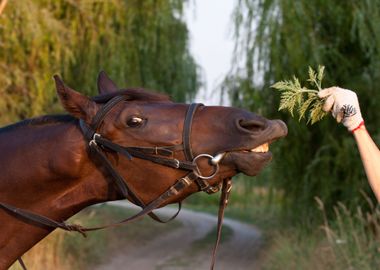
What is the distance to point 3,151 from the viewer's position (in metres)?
3.12

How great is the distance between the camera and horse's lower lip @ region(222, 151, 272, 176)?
2906 mm

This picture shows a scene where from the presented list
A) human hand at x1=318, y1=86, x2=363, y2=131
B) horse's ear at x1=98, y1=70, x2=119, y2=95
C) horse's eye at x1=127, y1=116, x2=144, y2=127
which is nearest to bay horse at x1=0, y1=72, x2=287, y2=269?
horse's eye at x1=127, y1=116, x2=144, y2=127

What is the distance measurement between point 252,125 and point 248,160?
5.5 inches

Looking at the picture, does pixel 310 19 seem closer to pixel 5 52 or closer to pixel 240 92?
pixel 240 92

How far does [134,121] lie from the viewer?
119 inches

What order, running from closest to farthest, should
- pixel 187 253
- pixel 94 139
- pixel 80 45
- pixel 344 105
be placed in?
pixel 94 139 < pixel 344 105 < pixel 80 45 < pixel 187 253

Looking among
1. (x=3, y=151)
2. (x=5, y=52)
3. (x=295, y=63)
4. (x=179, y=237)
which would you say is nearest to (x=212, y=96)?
(x=295, y=63)

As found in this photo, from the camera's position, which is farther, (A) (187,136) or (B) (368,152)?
(B) (368,152)

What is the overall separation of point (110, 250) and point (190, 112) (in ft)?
27.4

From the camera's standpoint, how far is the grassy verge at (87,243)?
8078 millimetres

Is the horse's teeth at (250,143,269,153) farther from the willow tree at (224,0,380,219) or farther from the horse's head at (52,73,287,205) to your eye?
the willow tree at (224,0,380,219)

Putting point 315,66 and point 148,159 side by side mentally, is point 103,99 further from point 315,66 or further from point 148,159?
point 315,66

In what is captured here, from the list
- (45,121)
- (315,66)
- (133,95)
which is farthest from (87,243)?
(133,95)

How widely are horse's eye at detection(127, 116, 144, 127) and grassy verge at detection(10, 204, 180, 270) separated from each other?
2.77m
